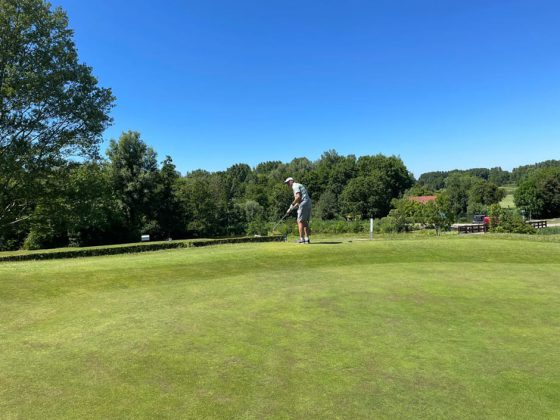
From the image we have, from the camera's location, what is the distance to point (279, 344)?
6016 mm

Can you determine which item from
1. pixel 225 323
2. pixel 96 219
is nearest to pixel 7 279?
pixel 225 323

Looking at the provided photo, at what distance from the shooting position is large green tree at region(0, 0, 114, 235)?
2412cm

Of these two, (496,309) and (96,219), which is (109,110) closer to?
(96,219)

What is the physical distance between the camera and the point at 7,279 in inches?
422

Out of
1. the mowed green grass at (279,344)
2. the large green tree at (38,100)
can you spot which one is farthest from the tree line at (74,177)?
the mowed green grass at (279,344)

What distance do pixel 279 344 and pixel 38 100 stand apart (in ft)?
85.7

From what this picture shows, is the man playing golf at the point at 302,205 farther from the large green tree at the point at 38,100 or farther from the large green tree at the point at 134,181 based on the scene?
the large green tree at the point at 134,181

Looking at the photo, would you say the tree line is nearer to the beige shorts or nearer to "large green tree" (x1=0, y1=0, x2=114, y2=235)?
"large green tree" (x1=0, y1=0, x2=114, y2=235)

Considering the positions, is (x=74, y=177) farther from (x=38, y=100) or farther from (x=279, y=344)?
(x=279, y=344)

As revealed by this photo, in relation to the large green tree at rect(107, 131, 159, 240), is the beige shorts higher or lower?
lower

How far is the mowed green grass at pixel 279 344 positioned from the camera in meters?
4.31

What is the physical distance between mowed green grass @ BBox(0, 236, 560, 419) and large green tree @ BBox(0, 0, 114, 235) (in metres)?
17.0

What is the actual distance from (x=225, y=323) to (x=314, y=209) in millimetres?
95991

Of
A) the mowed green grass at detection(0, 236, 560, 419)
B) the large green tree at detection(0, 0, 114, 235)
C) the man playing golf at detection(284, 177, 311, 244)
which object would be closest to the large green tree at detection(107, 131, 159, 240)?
the large green tree at detection(0, 0, 114, 235)
